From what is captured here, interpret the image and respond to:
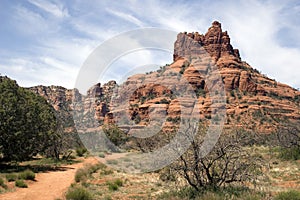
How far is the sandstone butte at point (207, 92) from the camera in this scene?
85625 mm

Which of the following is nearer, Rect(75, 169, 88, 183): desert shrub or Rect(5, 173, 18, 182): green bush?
Rect(5, 173, 18, 182): green bush

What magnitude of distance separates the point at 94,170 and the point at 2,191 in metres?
10.2

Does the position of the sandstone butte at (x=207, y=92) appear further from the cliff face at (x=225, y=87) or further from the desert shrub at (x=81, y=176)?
the desert shrub at (x=81, y=176)

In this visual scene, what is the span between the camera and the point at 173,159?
13523mm

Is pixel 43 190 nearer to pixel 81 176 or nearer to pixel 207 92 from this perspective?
pixel 81 176

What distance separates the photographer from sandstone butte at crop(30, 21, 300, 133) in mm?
85625

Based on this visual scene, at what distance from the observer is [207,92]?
320 feet

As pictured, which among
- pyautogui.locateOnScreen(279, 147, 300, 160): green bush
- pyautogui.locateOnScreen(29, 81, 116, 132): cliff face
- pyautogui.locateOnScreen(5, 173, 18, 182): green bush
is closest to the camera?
pyautogui.locateOnScreen(5, 173, 18, 182): green bush

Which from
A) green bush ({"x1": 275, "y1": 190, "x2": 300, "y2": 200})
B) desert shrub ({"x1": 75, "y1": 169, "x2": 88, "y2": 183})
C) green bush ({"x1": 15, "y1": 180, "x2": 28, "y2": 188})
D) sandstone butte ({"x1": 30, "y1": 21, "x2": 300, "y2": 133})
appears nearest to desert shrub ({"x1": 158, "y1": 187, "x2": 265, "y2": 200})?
green bush ({"x1": 275, "y1": 190, "x2": 300, "y2": 200})

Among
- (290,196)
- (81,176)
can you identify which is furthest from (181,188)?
(81,176)

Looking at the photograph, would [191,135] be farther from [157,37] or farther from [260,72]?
[260,72]

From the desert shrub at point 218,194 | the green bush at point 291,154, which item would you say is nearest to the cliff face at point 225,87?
the green bush at point 291,154

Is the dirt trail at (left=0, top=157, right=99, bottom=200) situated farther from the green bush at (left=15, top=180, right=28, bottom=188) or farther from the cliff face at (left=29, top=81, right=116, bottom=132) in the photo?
the cliff face at (left=29, top=81, right=116, bottom=132)

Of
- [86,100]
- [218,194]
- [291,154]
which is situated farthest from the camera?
[86,100]
